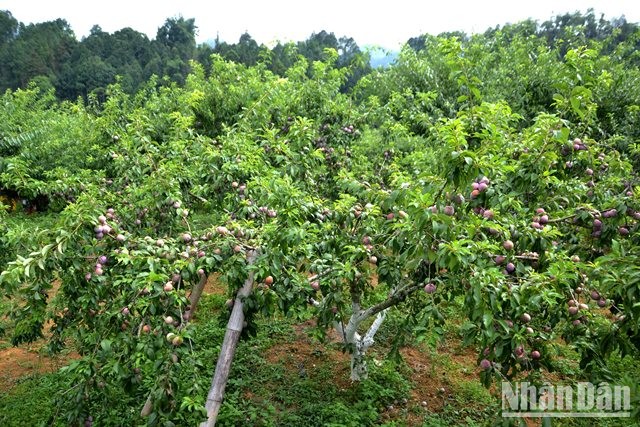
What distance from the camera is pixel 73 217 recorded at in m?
2.59

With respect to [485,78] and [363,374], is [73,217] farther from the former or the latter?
[485,78]

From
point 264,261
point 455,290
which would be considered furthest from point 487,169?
point 264,261

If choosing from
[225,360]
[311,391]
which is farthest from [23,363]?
[225,360]

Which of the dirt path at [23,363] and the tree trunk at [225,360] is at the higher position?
the tree trunk at [225,360]

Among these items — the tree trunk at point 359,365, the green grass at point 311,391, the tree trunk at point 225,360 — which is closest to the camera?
the tree trunk at point 225,360

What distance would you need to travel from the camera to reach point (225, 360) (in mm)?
2826

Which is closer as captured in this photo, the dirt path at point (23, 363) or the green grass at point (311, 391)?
the green grass at point (311, 391)

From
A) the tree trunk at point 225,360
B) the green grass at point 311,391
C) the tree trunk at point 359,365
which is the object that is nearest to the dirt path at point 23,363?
the green grass at point 311,391

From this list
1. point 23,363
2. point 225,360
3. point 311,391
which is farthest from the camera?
point 23,363

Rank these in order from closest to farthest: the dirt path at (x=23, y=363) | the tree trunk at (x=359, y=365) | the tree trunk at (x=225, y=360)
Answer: the tree trunk at (x=225, y=360)
the tree trunk at (x=359, y=365)
the dirt path at (x=23, y=363)

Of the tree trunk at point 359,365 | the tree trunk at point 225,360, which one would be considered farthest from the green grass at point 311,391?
the tree trunk at point 225,360

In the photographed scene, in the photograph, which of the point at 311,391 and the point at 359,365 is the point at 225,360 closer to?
the point at 311,391

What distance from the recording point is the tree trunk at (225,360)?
281 centimetres

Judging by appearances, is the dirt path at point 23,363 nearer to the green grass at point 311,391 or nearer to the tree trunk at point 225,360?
the green grass at point 311,391
